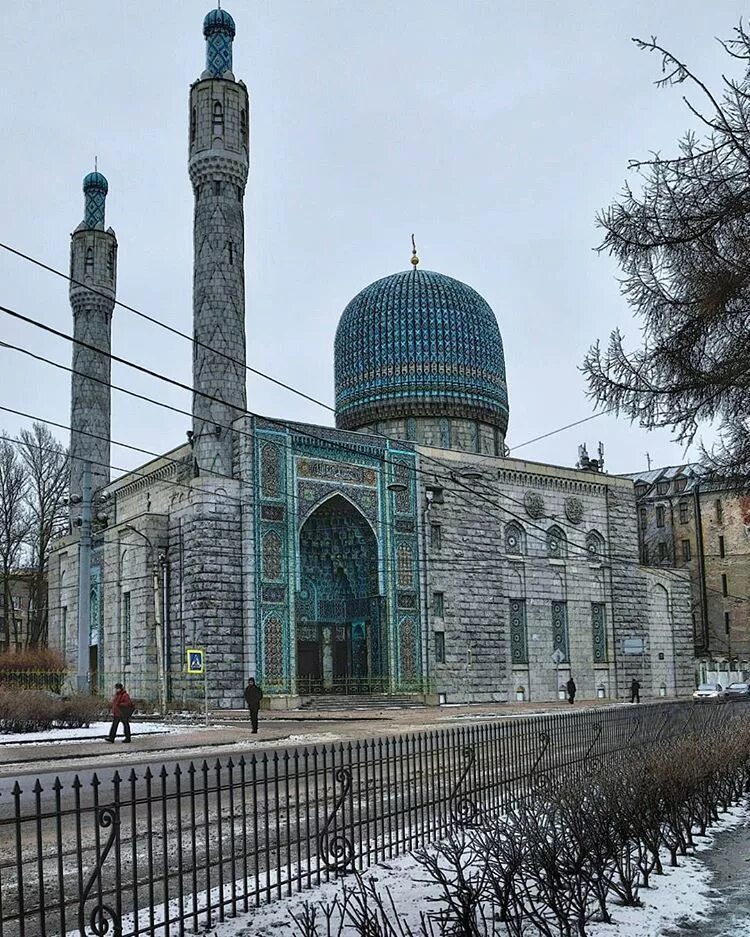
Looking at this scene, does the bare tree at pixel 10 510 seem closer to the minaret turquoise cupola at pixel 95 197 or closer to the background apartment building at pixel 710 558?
the minaret turquoise cupola at pixel 95 197

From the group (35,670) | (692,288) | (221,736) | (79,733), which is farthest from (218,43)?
(692,288)

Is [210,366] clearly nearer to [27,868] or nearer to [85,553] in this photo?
[85,553]

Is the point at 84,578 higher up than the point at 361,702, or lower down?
higher up

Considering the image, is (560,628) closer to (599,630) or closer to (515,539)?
(599,630)

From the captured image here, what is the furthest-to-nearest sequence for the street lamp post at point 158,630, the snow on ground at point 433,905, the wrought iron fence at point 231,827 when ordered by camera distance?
the street lamp post at point 158,630 → the snow on ground at point 433,905 → the wrought iron fence at point 231,827

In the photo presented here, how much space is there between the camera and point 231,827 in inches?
280

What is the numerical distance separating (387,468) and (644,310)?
96.4 ft

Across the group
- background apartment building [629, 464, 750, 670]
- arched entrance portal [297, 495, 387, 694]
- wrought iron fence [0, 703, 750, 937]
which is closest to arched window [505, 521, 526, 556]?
arched entrance portal [297, 495, 387, 694]

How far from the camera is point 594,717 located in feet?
54.3

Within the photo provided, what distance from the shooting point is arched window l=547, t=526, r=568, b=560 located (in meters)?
41.5

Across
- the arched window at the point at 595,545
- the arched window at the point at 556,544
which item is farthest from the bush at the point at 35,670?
the arched window at the point at 595,545

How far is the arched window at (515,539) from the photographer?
40.2 meters

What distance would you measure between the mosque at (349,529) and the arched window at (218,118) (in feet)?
0.24

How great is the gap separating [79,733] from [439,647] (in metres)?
17.0
